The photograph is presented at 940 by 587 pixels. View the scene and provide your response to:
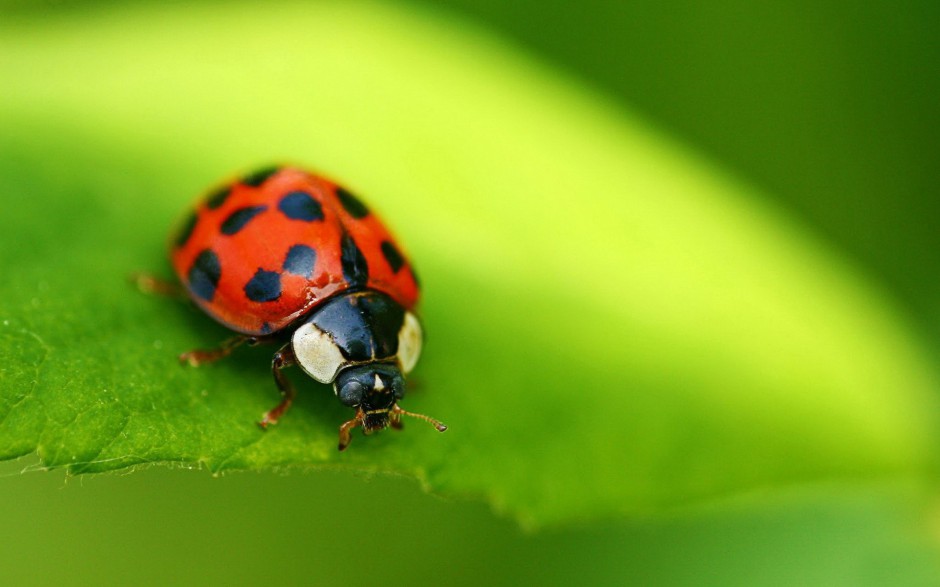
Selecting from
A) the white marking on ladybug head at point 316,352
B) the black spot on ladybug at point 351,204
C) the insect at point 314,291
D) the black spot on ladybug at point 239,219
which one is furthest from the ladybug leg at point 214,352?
the black spot on ladybug at point 351,204

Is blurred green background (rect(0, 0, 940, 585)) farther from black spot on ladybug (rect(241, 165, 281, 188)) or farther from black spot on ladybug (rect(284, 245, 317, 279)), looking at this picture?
black spot on ladybug (rect(241, 165, 281, 188))

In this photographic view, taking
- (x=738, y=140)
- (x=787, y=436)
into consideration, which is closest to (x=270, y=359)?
(x=787, y=436)

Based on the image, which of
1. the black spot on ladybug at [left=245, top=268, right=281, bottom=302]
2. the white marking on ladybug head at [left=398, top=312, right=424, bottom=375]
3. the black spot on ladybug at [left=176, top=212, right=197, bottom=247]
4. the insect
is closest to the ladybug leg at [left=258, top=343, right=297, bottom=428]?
the insect

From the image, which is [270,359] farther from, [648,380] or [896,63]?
[896,63]

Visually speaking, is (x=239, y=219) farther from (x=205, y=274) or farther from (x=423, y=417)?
(x=423, y=417)

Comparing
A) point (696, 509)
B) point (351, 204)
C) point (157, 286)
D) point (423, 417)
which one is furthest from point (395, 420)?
point (696, 509)

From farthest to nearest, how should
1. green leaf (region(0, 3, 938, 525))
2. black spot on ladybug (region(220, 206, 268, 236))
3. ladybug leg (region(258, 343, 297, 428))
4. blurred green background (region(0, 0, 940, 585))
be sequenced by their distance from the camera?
blurred green background (region(0, 0, 940, 585)) → black spot on ladybug (region(220, 206, 268, 236)) → ladybug leg (region(258, 343, 297, 428)) → green leaf (region(0, 3, 938, 525))
